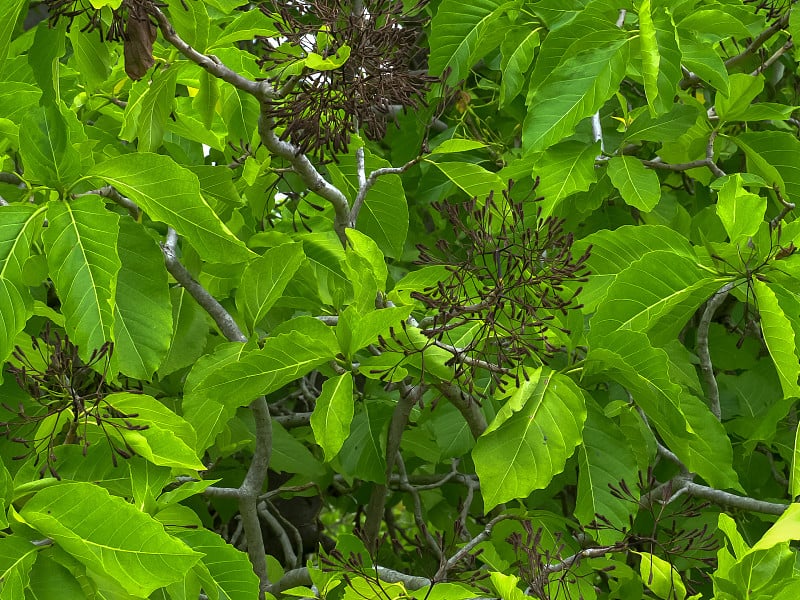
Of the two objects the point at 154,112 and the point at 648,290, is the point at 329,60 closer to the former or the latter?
the point at 154,112

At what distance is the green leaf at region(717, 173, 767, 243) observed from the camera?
5.24ft

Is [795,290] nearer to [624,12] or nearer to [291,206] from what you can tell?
[624,12]

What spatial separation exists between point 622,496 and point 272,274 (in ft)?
2.38

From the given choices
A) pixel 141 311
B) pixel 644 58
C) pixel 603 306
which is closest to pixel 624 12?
pixel 644 58

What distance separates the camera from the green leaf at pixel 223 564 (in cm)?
146

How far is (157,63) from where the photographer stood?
71.0 inches

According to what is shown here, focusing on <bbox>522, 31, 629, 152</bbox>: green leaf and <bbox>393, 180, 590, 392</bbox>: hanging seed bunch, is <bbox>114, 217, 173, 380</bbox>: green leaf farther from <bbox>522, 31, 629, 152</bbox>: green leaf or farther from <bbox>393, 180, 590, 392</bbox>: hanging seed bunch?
<bbox>522, 31, 629, 152</bbox>: green leaf

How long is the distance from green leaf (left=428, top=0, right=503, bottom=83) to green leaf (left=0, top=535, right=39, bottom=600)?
137 cm

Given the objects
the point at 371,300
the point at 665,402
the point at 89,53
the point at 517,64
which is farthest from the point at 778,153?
the point at 89,53

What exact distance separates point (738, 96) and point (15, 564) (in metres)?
1.64

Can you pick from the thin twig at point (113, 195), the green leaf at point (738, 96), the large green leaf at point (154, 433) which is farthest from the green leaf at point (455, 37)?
the large green leaf at point (154, 433)

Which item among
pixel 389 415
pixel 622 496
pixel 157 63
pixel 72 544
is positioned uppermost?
pixel 157 63

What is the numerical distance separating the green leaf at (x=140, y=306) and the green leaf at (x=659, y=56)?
0.88 meters

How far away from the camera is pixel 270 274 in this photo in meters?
1.71
